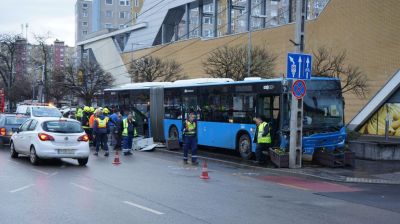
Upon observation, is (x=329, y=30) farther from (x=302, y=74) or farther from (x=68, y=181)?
(x=68, y=181)

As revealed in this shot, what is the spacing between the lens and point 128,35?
8425 centimetres

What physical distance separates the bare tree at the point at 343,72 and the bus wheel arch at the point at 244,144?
11296 mm

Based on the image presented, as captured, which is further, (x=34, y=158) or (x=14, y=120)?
(x=14, y=120)

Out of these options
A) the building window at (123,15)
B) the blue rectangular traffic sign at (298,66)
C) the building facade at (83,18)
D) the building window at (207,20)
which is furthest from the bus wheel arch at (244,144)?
the building facade at (83,18)

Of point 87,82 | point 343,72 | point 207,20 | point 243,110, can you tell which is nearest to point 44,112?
point 243,110

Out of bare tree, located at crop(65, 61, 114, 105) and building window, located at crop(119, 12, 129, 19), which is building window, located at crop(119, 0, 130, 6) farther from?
bare tree, located at crop(65, 61, 114, 105)

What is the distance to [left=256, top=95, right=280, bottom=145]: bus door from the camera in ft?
61.2

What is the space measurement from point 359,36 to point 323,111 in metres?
19.6

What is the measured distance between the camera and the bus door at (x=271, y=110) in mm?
18656

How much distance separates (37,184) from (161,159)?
7893mm

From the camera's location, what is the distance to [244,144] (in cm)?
2033

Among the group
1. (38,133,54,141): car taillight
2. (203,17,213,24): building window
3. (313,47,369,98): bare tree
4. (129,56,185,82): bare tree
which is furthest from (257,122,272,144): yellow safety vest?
(203,17,213,24): building window

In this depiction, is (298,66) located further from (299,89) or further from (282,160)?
(282,160)

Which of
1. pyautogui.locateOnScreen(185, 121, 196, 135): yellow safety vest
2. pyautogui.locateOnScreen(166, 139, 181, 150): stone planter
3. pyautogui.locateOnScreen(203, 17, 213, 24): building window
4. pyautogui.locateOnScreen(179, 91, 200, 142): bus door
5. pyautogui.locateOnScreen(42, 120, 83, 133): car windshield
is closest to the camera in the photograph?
pyautogui.locateOnScreen(42, 120, 83, 133): car windshield
